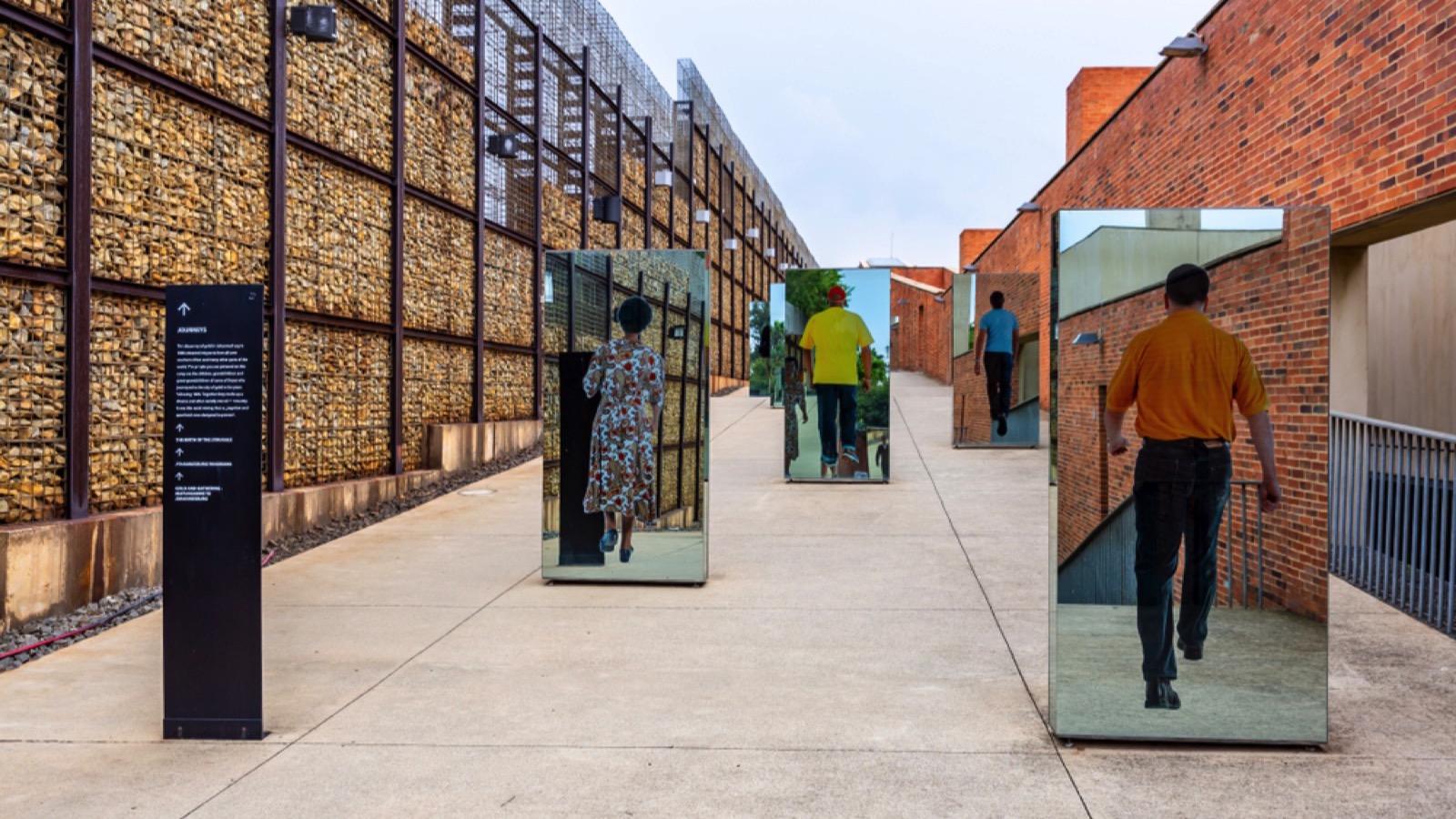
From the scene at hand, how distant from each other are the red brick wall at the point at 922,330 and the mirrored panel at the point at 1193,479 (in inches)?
1217

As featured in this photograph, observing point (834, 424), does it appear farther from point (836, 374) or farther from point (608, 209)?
point (608, 209)

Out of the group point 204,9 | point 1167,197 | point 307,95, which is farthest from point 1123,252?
point 1167,197

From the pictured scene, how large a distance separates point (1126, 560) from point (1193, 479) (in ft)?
1.36

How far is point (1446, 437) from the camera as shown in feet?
21.7

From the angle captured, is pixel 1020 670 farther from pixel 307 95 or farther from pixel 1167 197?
pixel 1167 197

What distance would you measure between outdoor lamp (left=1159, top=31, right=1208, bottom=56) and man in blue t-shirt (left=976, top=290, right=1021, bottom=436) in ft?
17.2

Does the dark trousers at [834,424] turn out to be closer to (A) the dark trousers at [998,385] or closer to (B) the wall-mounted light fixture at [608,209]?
(A) the dark trousers at [998,385]

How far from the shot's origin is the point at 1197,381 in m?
4.33

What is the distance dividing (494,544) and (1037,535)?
458cm

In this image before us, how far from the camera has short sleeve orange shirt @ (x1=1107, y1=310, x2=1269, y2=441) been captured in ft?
14.2

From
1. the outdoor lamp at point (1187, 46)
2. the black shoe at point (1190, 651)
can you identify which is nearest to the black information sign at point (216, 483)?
the black shoe at point (1190, 651)

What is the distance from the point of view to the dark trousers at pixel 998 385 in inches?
682

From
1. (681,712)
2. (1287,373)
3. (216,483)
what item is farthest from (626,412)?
(1287,373)

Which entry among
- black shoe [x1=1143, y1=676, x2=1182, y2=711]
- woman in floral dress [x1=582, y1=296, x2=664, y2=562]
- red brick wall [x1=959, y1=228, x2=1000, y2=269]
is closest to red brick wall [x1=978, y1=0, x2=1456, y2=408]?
woman in floral dress [x1=582, y1=296, x2=664, y2=562]
